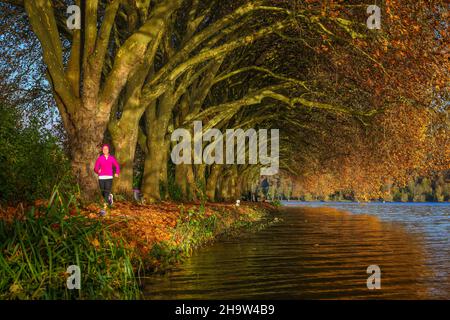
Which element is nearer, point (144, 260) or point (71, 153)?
point (144, 260)

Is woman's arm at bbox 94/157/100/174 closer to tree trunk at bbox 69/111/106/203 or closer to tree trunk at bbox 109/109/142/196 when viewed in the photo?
tree trunk at bbox 69/111/106/203

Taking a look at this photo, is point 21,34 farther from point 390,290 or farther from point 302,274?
point 390,290

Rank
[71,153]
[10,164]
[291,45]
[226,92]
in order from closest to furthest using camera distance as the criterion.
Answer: [10,164], [71,153], [291,45], [226,92]

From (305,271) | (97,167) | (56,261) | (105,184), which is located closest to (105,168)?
(97,167)

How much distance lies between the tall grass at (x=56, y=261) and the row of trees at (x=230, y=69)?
6.38 meters

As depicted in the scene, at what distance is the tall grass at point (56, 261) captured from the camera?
7723 millimetres

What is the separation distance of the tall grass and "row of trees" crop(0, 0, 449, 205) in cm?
638

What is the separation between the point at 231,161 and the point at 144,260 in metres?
32.8

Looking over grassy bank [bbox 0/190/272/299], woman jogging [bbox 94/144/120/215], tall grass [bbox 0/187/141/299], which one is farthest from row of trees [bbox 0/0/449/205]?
tall grass [bbox 0/187/141/299]

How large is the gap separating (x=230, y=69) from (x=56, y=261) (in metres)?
21.2

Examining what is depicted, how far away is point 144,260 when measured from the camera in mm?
11844

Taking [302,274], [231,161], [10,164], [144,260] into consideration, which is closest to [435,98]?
[302,274]

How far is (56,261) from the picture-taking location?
27.5 ft

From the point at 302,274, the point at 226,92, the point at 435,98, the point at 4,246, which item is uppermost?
the point at 226,92
